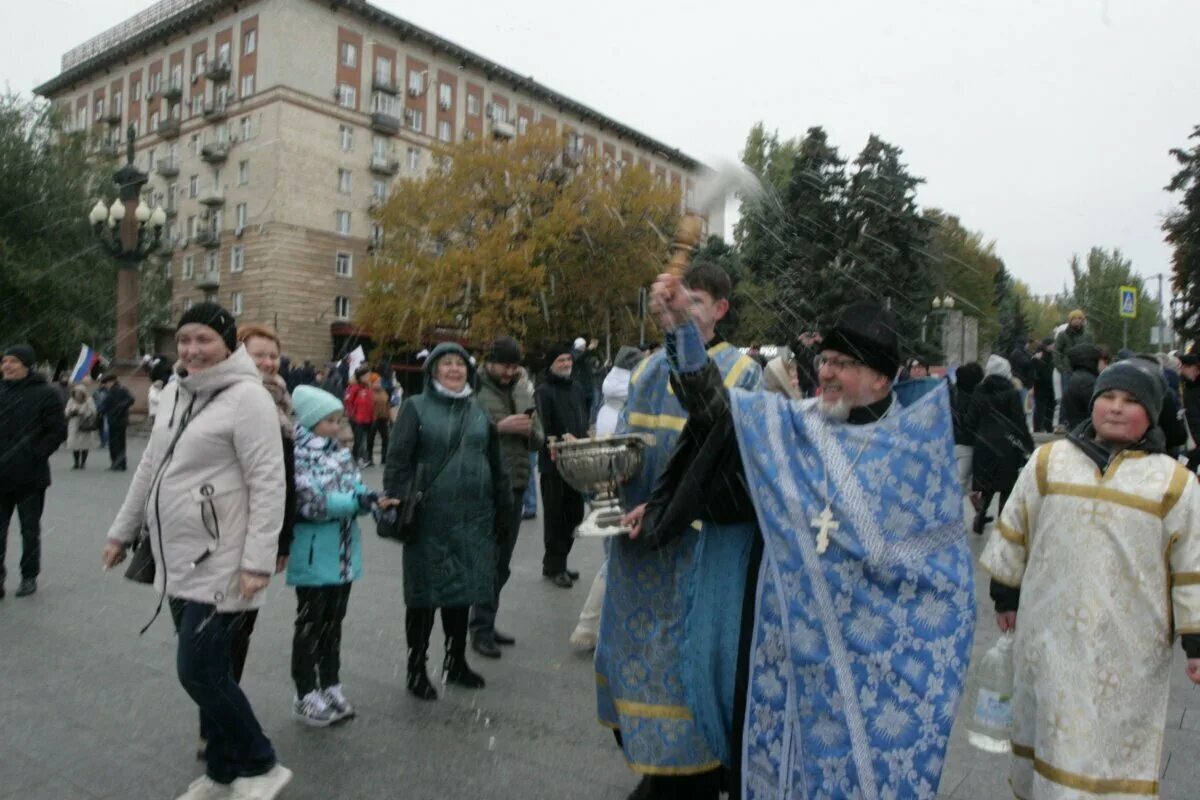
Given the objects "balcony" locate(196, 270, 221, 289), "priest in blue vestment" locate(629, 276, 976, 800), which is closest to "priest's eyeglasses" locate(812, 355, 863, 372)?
"priest in blue vestment" locate(629, 276, 976, 800)

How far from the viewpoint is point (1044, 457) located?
3.51m

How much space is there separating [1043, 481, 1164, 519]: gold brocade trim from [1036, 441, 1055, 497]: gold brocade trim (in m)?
0.03


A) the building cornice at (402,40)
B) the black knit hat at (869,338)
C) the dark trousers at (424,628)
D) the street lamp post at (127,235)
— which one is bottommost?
the dark trousers at (424,628)

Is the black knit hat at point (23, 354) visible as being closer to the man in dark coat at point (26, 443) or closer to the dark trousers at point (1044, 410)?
the man in dark coat at point (26, 443)

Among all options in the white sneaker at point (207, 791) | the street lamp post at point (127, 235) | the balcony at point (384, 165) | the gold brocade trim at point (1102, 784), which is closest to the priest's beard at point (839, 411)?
the gold brocade trim at point (1102, 784)

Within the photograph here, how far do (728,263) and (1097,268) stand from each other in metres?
44.4

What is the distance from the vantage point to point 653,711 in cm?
336

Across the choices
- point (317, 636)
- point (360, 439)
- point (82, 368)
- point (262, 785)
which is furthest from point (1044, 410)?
point (82, 368)

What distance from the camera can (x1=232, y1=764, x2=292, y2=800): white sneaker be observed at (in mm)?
3764

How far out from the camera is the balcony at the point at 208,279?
5150cm

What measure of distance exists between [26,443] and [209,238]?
4654cm

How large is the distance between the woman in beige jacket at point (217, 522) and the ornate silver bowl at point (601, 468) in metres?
1.16

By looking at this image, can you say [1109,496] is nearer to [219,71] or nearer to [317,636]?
[317,636]

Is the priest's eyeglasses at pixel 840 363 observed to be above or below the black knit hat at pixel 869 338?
below
